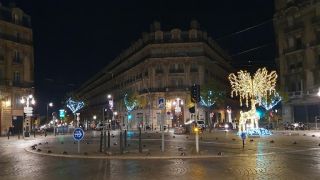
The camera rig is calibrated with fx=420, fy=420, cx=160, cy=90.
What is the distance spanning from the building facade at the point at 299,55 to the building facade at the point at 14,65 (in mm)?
42232

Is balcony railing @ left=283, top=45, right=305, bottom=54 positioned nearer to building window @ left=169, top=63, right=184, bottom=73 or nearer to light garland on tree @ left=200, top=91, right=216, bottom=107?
light garland on tree @ left=200, top=91, right=216, bottom=107

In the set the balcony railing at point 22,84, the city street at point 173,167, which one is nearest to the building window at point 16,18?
the balcony railing at point 22,84

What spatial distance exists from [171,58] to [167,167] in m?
67.3

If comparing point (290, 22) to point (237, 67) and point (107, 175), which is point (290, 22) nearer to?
point (237, 67)

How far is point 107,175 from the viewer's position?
14.1 meters

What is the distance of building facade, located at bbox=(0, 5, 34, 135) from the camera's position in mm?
67125

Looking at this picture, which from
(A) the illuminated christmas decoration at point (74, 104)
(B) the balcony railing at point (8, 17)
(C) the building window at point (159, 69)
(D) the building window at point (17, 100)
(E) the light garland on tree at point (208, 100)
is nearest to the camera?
(B) the balcony railing at point (8, 17)

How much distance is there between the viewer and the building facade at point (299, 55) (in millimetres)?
62469

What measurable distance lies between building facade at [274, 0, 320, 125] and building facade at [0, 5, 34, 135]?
42232mm

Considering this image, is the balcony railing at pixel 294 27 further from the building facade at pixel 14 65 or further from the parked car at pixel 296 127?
the building facade at pixel 14 65

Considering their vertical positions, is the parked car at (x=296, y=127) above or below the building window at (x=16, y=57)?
below

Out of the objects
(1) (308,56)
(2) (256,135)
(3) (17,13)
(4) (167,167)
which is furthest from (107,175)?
(3) (17,13)

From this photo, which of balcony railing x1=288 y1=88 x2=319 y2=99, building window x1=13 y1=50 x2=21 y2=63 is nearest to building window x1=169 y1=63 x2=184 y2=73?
balcony railing x1=288 y1=88 x2=319 y2=99

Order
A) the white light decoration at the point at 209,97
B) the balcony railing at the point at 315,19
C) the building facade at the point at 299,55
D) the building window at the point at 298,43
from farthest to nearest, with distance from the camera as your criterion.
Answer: the white light decoration at the point at 209,97 < the building window at the point at 298,43 < the building facade at the point at 299,55 < the balcony railing at the point at 315,19
